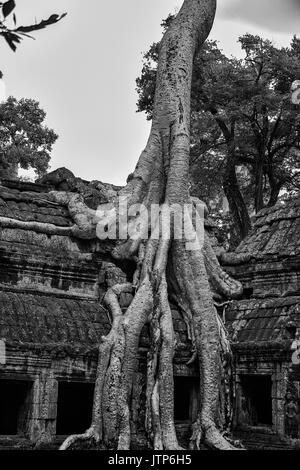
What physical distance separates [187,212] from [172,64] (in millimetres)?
2403

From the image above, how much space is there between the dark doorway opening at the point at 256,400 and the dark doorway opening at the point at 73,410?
5.69 ft

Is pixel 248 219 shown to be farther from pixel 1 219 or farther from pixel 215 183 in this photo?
pixel 1 219

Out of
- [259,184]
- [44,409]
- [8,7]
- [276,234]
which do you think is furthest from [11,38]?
[259,184]

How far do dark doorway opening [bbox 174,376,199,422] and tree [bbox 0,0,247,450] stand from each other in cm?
32

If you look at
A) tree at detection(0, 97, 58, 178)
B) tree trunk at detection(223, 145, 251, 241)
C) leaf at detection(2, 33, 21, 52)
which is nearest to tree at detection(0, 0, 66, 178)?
tree at detection(0, 97, 58, 178)

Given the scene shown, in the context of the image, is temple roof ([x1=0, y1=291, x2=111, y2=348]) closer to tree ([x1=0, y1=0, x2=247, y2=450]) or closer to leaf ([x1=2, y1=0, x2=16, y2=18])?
tree ([x1=0, y1=0, x2=247, y2=450])

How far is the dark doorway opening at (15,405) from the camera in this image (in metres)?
6.82

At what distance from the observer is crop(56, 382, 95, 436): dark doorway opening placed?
25.9 ft

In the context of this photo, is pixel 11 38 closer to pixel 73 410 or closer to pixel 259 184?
pixel 73 410

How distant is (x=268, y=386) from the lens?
27.4 feet

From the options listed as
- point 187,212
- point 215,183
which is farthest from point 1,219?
point 215,183

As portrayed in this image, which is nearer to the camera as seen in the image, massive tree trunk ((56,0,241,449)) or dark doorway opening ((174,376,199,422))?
massive tree trunk ((56,0,241,449))

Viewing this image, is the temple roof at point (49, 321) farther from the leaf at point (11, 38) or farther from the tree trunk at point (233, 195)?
the tree trunk at point (233, 195)

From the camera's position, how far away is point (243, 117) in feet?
57.5
